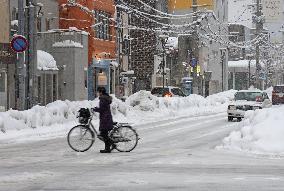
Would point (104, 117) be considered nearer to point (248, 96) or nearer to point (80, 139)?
point (80, 139)

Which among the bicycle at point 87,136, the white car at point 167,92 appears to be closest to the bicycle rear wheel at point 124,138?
the bicycle at point 87,136

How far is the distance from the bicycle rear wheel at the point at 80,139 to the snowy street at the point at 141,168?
23 centimetres

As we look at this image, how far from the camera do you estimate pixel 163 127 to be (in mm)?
28234

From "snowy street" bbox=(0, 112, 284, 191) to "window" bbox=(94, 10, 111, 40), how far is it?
98.6 ft

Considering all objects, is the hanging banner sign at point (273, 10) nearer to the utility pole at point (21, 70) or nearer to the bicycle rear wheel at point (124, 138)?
the utility pole at point (21, 70)

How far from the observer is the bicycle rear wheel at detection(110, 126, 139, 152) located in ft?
56.6

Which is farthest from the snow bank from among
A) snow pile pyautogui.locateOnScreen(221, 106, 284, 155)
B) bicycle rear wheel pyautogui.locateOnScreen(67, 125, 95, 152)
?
snow pile pyautogui.locateOnScreen(221, 106, 284, 155)

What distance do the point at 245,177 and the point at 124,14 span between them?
52.9m

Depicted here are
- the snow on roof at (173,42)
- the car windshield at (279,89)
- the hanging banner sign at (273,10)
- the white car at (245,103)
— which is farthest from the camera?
the hanging banner sign at (273,10)

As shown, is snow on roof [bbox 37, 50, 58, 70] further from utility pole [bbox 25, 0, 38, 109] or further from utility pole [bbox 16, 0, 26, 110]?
utility pole [bbox 16, 0, 26, 110]

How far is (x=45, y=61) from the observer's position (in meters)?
40.0

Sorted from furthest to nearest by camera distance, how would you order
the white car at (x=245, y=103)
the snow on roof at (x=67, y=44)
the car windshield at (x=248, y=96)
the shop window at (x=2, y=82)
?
the snow on roof at (x=67, y=44) < the shop window at (x=2, y=82) < the car windshield at (x=248, y=96) < the white car at (x=245, y=103)

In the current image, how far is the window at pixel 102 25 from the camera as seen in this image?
49906mm

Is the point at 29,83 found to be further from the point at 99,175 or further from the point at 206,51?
the point at 206,51
